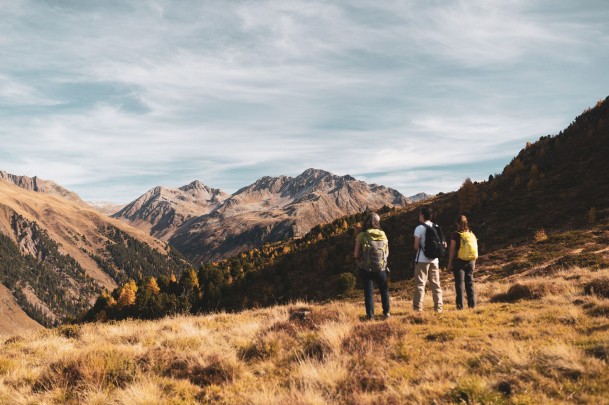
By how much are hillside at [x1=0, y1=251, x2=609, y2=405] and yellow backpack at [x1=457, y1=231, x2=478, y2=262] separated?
1.93 metres

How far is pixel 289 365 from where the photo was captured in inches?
285

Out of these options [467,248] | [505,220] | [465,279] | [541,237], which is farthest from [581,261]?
[505,220]

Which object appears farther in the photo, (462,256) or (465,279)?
(465,279)

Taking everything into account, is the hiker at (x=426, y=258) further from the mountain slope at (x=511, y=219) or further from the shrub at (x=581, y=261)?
the mountain slope at (x=511, y=219)

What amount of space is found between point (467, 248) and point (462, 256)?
0.31 metres

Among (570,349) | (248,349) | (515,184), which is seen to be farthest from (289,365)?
(515,184)

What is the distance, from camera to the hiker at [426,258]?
1093 centimetres

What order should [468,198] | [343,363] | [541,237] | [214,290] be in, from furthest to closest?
1. [214,290]
2. [468,198]
3. [541,237]
4. [343,363]

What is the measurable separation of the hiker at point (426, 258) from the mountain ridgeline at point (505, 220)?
715 inches

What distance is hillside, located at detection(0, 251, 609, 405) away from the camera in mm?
5195

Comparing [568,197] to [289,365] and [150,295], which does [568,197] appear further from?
[150,295]

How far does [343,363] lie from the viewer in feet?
21.6

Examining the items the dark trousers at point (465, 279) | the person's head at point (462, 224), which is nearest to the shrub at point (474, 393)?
the dark trousers at point (465, 279)

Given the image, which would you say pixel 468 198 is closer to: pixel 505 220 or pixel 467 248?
pixel 505 220
